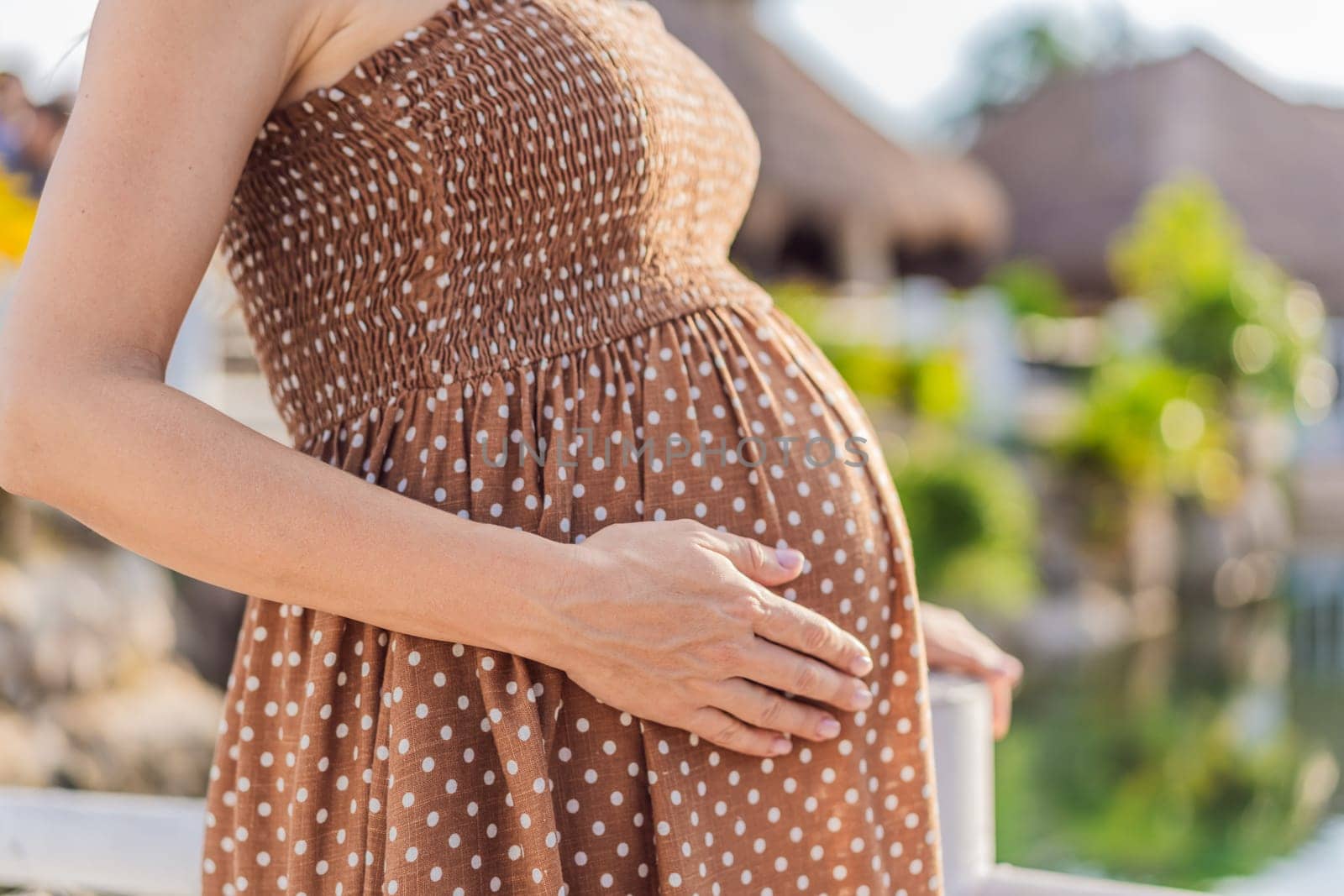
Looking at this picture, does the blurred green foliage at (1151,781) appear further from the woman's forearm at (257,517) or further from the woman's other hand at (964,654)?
the woman's forearm at (257,517)

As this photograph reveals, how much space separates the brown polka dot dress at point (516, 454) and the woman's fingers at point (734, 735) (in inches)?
0.9

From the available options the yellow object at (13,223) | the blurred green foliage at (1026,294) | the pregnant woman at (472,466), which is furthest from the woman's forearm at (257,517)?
the blurred green foliage at (1026,294)

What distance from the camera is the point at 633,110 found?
866 millimetres

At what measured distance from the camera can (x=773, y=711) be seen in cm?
83

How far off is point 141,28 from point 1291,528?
10.2m

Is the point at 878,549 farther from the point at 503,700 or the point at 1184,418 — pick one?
the point at 1184,418

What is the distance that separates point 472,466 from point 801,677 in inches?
10.3

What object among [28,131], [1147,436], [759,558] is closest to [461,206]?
[759,558]

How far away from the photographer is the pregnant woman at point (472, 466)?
0.72m

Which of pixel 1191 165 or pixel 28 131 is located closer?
pixel 28 131

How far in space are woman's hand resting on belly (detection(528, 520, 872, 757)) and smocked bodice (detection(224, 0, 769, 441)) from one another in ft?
0.59

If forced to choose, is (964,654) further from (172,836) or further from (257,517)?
(172,836)

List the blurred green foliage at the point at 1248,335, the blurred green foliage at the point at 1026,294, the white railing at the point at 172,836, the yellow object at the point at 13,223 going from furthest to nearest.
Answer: the blurred green foliage at the point at 1026,294, the blurred green foliage at the point at 1248,335, the yellow object at the point at 13,223, the white railing at the point at 172,836

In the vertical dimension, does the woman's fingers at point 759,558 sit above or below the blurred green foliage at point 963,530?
above
